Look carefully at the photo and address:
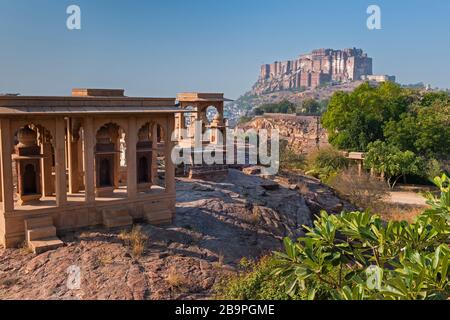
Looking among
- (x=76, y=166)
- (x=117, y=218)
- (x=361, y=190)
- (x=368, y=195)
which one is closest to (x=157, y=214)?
(x=117, y=218)

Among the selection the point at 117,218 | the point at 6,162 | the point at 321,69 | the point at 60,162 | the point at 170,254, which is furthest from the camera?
the point at 321,69

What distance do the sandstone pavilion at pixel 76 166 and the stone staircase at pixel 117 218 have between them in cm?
2

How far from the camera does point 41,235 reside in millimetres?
8656

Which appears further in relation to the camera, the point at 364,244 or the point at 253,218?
the point at 253,218

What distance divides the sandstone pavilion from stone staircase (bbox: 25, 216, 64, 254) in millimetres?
18

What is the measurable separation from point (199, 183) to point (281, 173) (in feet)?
18.8

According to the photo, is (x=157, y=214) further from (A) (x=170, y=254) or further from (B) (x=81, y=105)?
(B) (x=81, y=105)

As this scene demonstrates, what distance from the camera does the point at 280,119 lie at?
57.9 meters

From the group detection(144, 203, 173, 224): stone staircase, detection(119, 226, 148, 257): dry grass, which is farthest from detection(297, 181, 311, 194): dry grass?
detection(119, 226, 148, 257): dry grass

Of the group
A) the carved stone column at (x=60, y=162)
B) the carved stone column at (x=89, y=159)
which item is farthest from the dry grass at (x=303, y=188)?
the carved stone column at (x=60, y=162)

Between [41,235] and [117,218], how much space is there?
155cm

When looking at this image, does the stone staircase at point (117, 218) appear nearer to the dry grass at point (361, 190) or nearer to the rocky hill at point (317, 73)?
the dry grass at point (361, 190)

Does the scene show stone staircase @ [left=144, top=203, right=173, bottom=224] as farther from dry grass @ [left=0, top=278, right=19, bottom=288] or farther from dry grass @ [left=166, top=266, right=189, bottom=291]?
dry grass @ [left=0, top=278, right=19, bottom=288]
